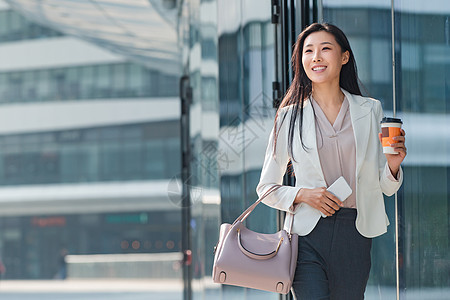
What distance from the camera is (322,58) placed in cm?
235

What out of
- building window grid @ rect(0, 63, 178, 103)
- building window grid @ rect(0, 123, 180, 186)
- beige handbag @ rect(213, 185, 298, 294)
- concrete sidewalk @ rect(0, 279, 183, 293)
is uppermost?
building window grid @ rect(0, 63, 178, 103)

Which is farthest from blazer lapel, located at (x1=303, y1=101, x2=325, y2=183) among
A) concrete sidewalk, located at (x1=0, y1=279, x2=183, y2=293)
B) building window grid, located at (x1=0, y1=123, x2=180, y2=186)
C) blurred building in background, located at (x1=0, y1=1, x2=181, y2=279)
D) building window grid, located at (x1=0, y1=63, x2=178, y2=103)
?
building window grid, located at (x1=0, y1=63, x2=178, y2=103)

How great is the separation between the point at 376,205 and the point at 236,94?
7.88 ft

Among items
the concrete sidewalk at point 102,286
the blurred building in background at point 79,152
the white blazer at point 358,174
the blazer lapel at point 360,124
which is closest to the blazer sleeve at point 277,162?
the white blazer at point 358,174

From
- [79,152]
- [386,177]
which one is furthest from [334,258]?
[79,152]

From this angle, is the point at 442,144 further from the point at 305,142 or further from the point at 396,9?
the point at 396,9

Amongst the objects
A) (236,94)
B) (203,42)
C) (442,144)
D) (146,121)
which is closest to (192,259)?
(203,42)

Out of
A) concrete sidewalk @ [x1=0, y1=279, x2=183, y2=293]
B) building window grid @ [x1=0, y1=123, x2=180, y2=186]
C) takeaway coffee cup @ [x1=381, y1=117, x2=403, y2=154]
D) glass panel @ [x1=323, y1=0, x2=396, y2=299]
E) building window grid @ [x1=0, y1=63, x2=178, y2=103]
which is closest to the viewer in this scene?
takeaway coffee cup @ [x1=381, y1=117, x2=403, y2=154]

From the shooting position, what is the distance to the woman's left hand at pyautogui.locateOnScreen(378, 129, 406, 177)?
80.0 inches

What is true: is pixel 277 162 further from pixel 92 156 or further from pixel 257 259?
pixel 92 156

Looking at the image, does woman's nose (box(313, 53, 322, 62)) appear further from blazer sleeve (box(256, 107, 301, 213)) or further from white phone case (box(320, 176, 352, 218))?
white phone case (box(320, 176, 352, 218))

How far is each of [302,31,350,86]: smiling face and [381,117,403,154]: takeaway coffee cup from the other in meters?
0.37

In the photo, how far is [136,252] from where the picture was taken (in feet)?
114

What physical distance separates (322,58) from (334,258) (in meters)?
0.62
